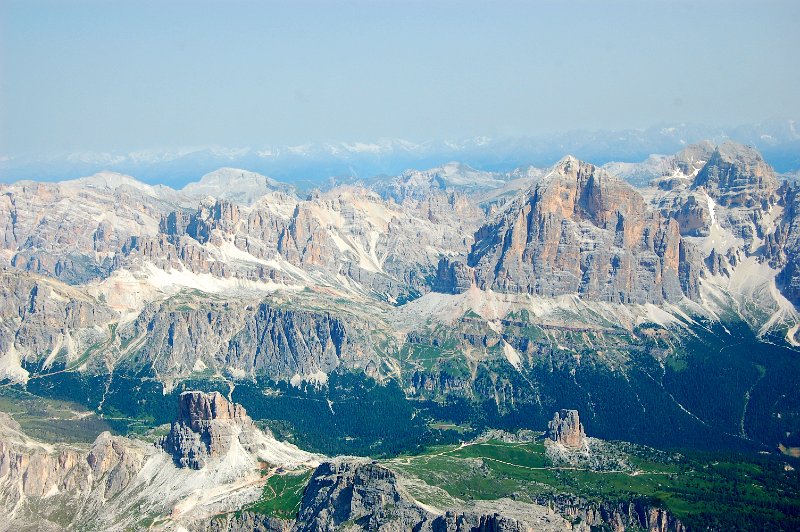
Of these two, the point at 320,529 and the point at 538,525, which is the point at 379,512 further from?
the point at 538,525

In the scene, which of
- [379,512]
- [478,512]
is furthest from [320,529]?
[478,512]

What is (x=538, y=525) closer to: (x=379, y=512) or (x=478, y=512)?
(x=478, y=512)

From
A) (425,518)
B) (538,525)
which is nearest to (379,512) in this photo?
(425,518)

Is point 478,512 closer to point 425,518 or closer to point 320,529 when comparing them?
point 425,518

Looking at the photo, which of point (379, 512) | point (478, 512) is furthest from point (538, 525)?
point (379, 512)
